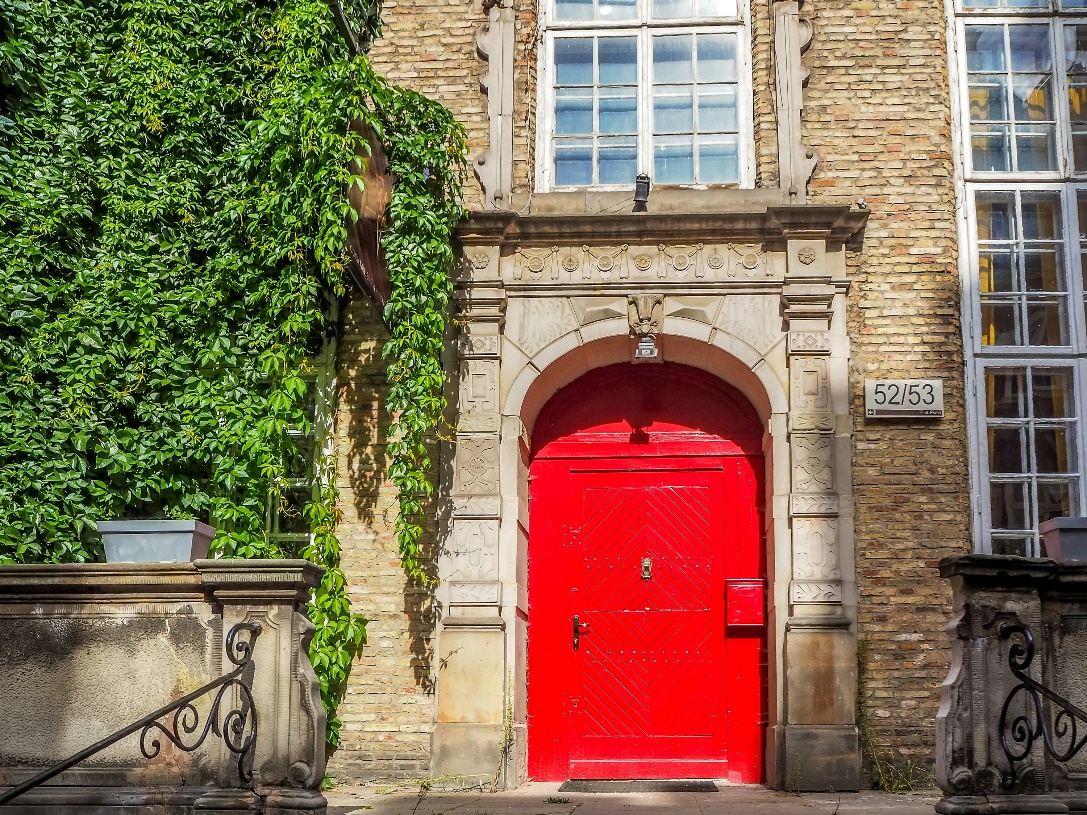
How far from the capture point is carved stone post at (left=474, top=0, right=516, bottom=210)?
28.3 feet

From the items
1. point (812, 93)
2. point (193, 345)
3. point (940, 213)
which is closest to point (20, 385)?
point (193, 345)

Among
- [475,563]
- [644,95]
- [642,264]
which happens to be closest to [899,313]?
[642,264]

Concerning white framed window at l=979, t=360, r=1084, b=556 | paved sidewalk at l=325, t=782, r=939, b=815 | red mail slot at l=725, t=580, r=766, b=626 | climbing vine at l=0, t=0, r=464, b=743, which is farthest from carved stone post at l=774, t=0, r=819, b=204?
paved sidewalk at l=325, t=782, r=939, b=815

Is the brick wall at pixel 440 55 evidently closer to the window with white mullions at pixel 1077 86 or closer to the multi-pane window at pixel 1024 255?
the multi-pane window at pixel 1024 255

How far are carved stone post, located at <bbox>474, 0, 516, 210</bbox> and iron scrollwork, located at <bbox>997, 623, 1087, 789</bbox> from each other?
4677 mm

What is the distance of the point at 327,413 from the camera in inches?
336

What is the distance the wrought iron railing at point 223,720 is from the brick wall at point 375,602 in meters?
2.58

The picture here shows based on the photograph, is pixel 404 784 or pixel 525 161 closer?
pixel 404 784

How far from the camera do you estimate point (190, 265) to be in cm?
816

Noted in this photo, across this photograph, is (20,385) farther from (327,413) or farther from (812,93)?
(812,93)

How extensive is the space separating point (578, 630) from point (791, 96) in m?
4.16

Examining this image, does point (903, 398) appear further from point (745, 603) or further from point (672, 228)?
point (672, 228)

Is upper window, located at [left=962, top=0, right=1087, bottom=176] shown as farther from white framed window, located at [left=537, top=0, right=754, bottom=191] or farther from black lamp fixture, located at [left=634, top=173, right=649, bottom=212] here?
black lamp fixture, located at [left=634, top=173, right=649, bottom=212]

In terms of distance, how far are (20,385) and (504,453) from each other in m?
3.25
